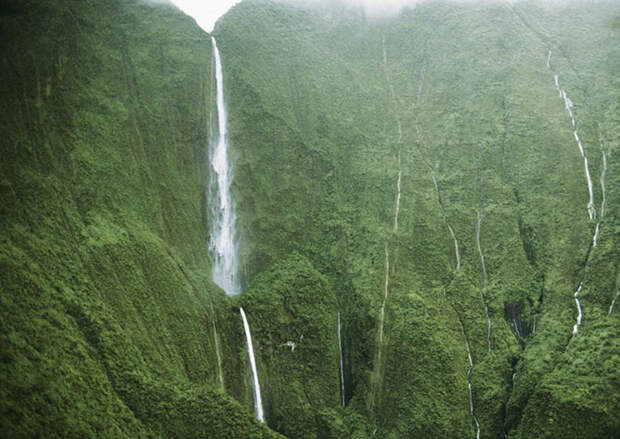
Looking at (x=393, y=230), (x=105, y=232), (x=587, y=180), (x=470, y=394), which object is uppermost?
(x=105, y=232)

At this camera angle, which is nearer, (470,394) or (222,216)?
(470,394)

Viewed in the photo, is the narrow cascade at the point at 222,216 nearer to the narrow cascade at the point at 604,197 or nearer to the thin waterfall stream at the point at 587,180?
the thin waterfall stream at the point at 587,180

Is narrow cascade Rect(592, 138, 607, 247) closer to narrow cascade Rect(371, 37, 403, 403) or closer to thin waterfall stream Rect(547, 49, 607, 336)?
thin waterfall stream Rect(547, 49, 607, 336)

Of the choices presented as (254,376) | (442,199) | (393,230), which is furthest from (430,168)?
(254,376)

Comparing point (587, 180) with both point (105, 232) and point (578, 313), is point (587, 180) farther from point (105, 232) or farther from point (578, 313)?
point (105, 232)

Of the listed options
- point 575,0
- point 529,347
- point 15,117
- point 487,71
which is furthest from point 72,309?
point 575,0

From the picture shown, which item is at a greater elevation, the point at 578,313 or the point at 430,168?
the point at 430,168

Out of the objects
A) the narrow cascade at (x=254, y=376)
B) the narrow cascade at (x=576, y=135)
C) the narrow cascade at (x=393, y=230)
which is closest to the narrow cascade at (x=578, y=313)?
the narrow cascade at (x=576, y=135)

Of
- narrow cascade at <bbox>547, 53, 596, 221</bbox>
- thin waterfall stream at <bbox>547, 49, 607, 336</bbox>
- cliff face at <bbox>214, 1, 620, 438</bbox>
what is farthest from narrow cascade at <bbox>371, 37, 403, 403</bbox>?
narrow cascade at <bbox>547, 53, 596, 221</bbox>
